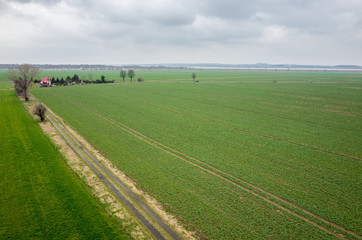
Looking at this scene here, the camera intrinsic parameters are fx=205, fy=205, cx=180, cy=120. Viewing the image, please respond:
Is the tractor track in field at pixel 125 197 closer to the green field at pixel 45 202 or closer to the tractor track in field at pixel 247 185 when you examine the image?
the green field at pixel 45 202

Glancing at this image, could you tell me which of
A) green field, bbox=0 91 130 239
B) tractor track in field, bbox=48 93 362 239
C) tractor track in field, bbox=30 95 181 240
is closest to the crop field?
tractor track in field, bbox=48 93 362 239

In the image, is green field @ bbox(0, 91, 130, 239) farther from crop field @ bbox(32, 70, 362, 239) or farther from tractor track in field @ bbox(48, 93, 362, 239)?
tractor track in field @ bbox(48, 93, 362, 239)

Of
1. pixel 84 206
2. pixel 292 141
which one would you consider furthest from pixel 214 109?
pixel 84 206

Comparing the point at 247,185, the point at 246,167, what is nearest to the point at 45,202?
the point at 247,185

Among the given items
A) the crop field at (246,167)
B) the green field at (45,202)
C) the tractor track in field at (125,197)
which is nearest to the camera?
the green field at (45,202)

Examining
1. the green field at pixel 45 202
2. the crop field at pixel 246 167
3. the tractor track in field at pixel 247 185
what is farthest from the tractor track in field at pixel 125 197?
the tractor track in field at pixel 247 185

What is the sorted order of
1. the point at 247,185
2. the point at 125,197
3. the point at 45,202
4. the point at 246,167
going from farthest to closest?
1. the point at 246,167
2. the point at 247,185
3. the point at 125,197
4. the point at 45,202

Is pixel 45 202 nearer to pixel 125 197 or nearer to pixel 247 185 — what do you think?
pixel 125 197

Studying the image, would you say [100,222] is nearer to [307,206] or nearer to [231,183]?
[231,183]

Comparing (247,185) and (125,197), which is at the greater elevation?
(247,185)
